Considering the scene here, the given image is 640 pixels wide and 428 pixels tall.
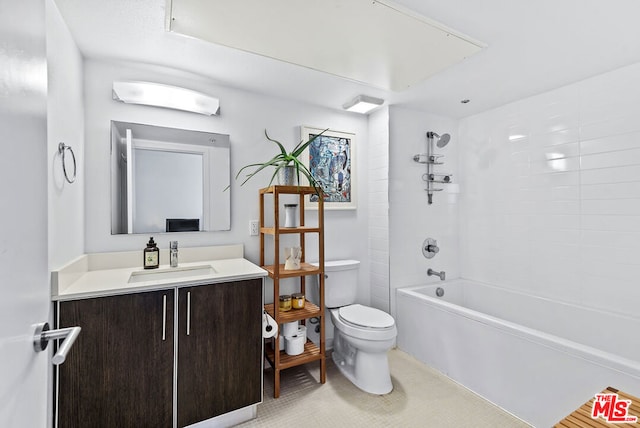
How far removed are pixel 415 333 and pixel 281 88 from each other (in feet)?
7.38

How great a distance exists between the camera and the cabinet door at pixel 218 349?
5.10ft

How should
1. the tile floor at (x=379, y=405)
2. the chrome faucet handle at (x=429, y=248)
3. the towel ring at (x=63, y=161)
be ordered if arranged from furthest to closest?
the chrome faucet handle at (x=429, y=248)
the tile floor at (x=379, y=405)
the towel ring at (x=63, y=161)

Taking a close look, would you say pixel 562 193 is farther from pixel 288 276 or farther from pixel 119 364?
pixel 119 364

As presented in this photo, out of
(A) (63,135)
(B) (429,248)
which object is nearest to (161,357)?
(A) (63,135)

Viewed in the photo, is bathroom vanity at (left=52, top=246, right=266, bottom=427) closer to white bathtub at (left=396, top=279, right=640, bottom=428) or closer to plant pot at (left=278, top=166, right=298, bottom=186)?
plant pot at (left=278, top=166, right=298, bottom=186)

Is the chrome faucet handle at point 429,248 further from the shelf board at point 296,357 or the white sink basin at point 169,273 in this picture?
the white sink basin at point 169,273

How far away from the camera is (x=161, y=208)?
1995 millimetres

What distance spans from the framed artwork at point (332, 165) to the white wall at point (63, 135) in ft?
4.82

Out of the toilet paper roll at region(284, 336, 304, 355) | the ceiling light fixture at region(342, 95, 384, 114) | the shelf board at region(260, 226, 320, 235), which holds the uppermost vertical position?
the ceiling light fixture at region(342, 95, 384, 114)

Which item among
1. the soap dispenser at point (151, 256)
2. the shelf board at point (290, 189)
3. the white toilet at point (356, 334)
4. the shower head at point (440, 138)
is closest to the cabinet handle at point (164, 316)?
the soap dispenser at point (151, 256)

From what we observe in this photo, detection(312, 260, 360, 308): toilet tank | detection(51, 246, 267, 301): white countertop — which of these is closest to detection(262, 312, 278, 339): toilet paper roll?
detection(51, 246, 267, 301): white countertop

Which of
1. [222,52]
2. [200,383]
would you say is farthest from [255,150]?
[200,383]

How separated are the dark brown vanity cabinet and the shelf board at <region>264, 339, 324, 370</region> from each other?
0.33 metres

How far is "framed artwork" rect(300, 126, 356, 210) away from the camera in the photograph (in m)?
2.54
